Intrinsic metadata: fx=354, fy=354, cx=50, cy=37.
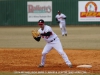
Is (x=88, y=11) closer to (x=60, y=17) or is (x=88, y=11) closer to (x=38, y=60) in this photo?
(x=60, y=17)

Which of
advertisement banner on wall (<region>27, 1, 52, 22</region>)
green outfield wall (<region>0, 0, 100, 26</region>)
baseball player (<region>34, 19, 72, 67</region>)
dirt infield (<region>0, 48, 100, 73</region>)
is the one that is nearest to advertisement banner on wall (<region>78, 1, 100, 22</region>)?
green outfield wall (<region>0, 0, 100, 26</region>)

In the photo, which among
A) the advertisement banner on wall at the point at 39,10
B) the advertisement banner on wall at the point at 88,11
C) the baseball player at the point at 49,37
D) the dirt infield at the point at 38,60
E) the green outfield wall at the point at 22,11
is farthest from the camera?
the green outfield wall at the point at 22,11

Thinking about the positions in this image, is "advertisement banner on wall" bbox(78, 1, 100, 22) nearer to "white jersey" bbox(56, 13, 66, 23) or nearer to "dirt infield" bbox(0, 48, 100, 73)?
"white jersey" bbox(56, 13, 66, 23)

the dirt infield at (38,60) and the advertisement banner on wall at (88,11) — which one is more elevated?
the advertisement banner on wall at (88,11)

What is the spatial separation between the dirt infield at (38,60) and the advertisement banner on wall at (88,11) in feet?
88.3

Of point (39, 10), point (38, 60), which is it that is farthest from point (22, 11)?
point (38, 60)

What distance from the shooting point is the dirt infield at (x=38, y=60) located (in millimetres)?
13312

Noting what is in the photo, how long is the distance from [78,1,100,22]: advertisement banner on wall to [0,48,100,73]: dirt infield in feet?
88.3

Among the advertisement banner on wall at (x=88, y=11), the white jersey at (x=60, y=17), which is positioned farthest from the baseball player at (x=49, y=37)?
the advertisement banner on wall at (x=88, y=11)

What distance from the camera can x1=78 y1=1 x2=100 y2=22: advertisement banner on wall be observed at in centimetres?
4547

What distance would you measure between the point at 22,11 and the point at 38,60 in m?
32.0

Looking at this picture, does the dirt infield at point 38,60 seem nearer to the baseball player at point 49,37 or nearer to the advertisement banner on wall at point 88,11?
the baseball player at point 49,37

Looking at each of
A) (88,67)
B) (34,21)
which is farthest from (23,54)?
(34,21)

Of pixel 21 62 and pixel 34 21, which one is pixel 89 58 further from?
pixel 34 21
